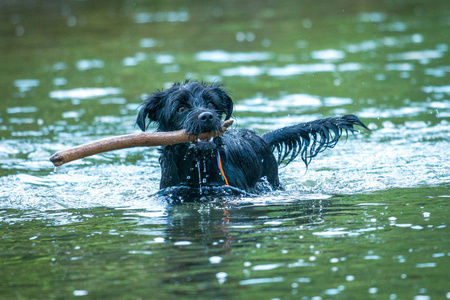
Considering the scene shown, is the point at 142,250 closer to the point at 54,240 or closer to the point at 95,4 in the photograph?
the point at 54,240

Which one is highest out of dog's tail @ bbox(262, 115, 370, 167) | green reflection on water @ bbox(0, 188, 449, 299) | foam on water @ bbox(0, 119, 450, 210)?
dog's tail @ bbox(262, 115, 370, 167)

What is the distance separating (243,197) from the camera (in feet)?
26.3

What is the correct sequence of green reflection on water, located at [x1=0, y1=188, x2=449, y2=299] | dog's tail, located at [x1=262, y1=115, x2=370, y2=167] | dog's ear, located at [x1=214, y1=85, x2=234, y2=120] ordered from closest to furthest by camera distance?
green reflection on water, located at [x1=0, y1=188, x2=449, y2=299] < dog's ear, located at [x1=214, y1=85, x2=234, y2=120] < dog's tail, located at [x1=262, y1=115, x2=370, y2=167]

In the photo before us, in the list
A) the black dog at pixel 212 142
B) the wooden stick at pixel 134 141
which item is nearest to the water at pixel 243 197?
the black dog at pixel 212 142

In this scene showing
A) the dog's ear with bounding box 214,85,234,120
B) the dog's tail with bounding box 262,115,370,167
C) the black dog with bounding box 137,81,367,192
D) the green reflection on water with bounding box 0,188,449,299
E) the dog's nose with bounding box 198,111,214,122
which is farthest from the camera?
the dog's tail with bounding box 262,115,370,167

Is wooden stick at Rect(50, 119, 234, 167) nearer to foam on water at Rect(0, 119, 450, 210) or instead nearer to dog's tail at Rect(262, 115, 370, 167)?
foam on water at Rect(0, 119, 450, 210)

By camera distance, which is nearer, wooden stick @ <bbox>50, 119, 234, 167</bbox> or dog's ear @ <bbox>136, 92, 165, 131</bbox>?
wooden stick @ <bbox>50, 119, 234, 167</bbox>

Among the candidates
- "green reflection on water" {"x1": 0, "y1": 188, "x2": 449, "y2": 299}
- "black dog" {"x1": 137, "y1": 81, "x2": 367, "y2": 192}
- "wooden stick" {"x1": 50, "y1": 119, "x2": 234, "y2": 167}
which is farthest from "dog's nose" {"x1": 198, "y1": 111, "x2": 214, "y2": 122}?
"green reflection on water" {"x1": 0, "y1": 188, "x2": 449, "y2": 299}

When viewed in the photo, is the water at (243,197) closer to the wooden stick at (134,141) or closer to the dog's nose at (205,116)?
the wooden stick at (134,141)

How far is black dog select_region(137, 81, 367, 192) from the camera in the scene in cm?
740

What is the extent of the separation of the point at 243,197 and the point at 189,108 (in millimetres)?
1243

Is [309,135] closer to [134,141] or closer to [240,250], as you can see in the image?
[134,141]

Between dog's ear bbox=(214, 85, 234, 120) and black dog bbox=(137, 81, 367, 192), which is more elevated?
dog's ear bbox=(214, 85, 234, 120)

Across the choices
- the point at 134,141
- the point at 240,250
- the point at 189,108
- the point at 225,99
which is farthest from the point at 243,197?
the point at 240,250
